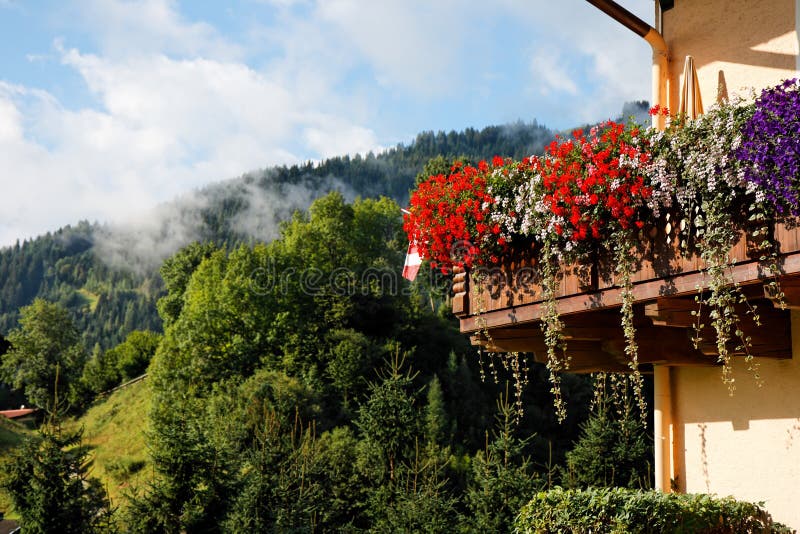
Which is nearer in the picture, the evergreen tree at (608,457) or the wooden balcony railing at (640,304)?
the wooden balcony railing at (640,304)

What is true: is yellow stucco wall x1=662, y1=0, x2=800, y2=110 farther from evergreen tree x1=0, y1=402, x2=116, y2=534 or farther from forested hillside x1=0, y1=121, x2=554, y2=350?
forested hillside x1=0, y1=121, x2=554, y2=350

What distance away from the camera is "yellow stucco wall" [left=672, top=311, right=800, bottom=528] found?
22.2 ft

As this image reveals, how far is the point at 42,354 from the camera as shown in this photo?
205 ft

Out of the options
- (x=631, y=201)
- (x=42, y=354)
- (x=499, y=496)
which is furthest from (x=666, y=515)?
(x=42, y=354)

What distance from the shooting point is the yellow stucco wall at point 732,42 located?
272 inches

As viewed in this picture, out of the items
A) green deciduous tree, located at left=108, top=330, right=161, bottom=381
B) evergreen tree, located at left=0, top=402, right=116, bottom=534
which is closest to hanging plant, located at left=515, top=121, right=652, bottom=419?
evergreen tree, located at left=0, top=402, right=116, bottom=534

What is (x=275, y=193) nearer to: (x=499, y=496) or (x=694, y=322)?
(x=499, y=496)

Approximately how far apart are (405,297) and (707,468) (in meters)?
43.9

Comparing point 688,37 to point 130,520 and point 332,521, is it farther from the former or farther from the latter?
point 332,521

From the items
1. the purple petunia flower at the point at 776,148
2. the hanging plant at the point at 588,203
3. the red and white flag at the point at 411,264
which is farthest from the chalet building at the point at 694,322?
the red and white flag at the point at 411,264

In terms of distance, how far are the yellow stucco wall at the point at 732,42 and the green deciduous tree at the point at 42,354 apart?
5821 centimetres

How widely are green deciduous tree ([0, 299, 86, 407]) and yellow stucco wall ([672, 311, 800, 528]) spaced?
189ft

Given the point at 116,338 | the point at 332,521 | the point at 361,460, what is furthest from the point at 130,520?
the point at 116,338

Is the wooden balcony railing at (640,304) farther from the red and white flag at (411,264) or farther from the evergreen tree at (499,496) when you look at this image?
the evergreen tree at (499,496)
